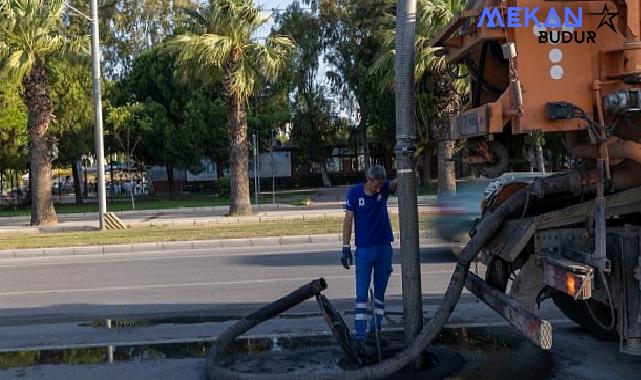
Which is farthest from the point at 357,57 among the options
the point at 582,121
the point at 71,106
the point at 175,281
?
the point at 582,121

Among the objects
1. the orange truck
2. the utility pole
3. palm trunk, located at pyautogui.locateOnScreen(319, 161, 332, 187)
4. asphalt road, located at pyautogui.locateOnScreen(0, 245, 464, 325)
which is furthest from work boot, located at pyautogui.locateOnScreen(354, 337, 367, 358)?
palm trunk, located at pyautogui.locateOnScreen(319, 161, 332, 187)

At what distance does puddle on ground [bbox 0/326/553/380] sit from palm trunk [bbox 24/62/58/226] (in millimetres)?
18165

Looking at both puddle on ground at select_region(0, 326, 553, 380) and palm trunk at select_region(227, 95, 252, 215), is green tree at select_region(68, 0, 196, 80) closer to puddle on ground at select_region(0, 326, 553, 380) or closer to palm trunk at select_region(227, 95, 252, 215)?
palm trunk at select_region(227, 95, 252, 215)

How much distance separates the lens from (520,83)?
4613 mm

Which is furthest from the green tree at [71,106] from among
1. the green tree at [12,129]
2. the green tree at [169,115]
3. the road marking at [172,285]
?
the road marking at [172,285]

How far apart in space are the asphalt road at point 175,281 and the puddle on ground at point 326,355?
1734mm

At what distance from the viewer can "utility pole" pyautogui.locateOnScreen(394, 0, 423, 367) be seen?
596cm

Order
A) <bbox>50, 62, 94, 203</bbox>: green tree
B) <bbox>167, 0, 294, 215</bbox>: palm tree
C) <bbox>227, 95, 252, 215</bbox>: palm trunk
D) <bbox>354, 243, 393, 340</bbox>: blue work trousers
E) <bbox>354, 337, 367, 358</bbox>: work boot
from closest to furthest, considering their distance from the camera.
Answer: <bbox>354, 337, 367, 358</bbox>: work boot
<bbox>354, 243, 393, 340</bbox>: blue work trousers
<bbox>167, 0, 294, 215</bbox>: palm tree
<bbox>227, 95, 252, 215</bbox>: palm trunk
<bbox>50, 62, 94, 203</bbox>: green tree

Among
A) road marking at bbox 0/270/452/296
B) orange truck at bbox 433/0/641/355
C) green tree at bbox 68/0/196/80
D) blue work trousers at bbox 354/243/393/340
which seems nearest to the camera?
orange truck at bbox 433/0/641/355

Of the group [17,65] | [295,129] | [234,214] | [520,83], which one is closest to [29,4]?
[17,65]

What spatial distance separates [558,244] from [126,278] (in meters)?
8.81

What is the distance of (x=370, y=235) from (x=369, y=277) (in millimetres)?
402

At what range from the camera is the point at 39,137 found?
23.8m

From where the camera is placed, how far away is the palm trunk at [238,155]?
80.0 ft
